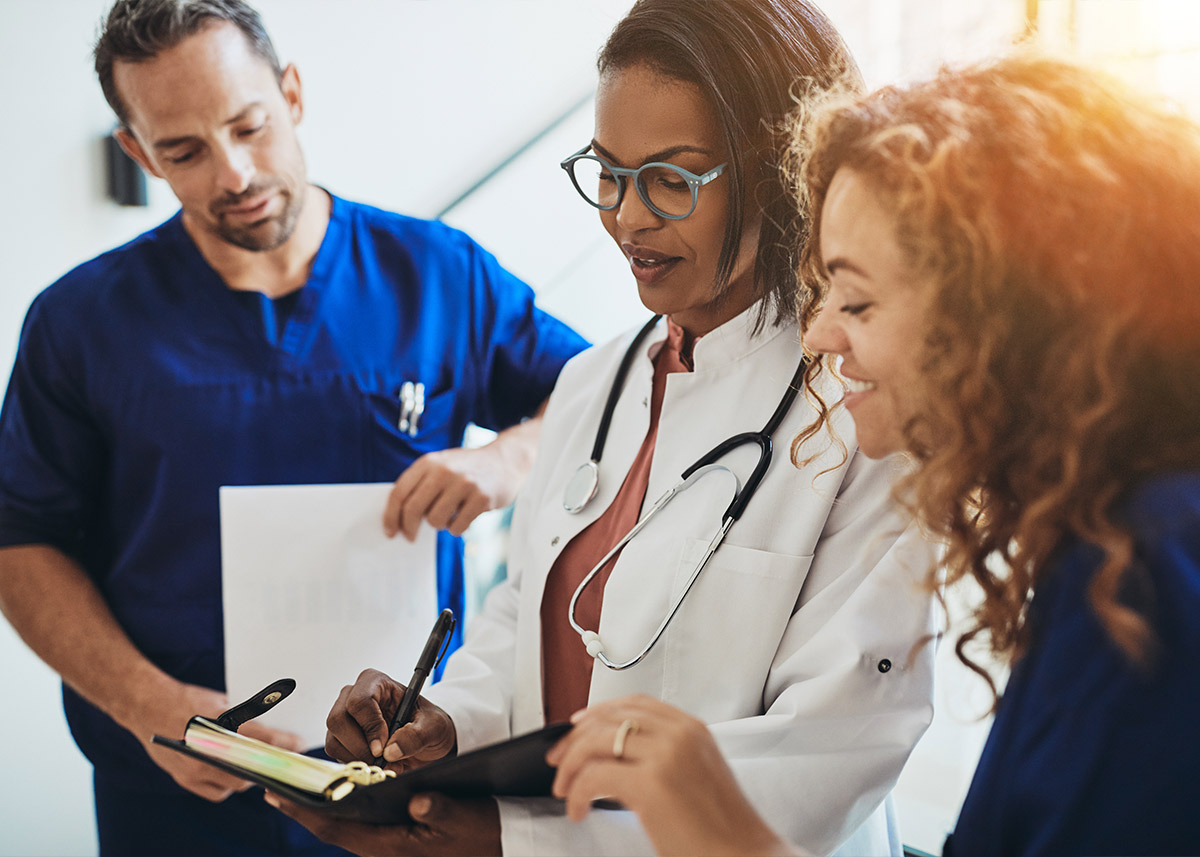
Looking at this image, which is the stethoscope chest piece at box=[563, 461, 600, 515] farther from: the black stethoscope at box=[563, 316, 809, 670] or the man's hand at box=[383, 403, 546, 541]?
the man's hand at box=[383, 403, 546, 541]

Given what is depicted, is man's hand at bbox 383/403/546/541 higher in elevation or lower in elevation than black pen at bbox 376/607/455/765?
higher

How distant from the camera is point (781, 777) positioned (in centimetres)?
93

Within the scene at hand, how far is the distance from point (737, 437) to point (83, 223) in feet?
5.43

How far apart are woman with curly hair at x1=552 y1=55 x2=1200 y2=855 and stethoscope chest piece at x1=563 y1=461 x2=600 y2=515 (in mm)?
492

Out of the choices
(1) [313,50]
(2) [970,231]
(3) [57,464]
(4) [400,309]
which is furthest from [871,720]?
(1) [313,50]

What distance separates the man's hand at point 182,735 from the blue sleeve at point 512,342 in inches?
25.2

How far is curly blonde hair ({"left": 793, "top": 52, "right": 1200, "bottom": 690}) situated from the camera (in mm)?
662

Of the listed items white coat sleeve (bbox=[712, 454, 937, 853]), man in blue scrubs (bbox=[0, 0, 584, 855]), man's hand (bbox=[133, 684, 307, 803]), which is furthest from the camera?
man in blue scrubs (bbox=[0, 0, 584, 855])

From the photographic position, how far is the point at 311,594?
1.49 m

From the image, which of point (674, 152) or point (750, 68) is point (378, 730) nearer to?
point (674, 152)

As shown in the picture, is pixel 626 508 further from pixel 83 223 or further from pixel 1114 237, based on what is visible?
pixel 83 223

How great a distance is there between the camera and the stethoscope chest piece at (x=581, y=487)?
122 centimetres

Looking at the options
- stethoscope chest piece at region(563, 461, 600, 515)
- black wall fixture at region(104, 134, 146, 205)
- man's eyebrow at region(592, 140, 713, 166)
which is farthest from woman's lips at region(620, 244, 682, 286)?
black wall fixture at region(104, 134, 146, 205)

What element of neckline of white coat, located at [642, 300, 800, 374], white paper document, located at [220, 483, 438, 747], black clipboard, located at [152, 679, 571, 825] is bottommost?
white paper document, located at [220, 483, 438, 747]
